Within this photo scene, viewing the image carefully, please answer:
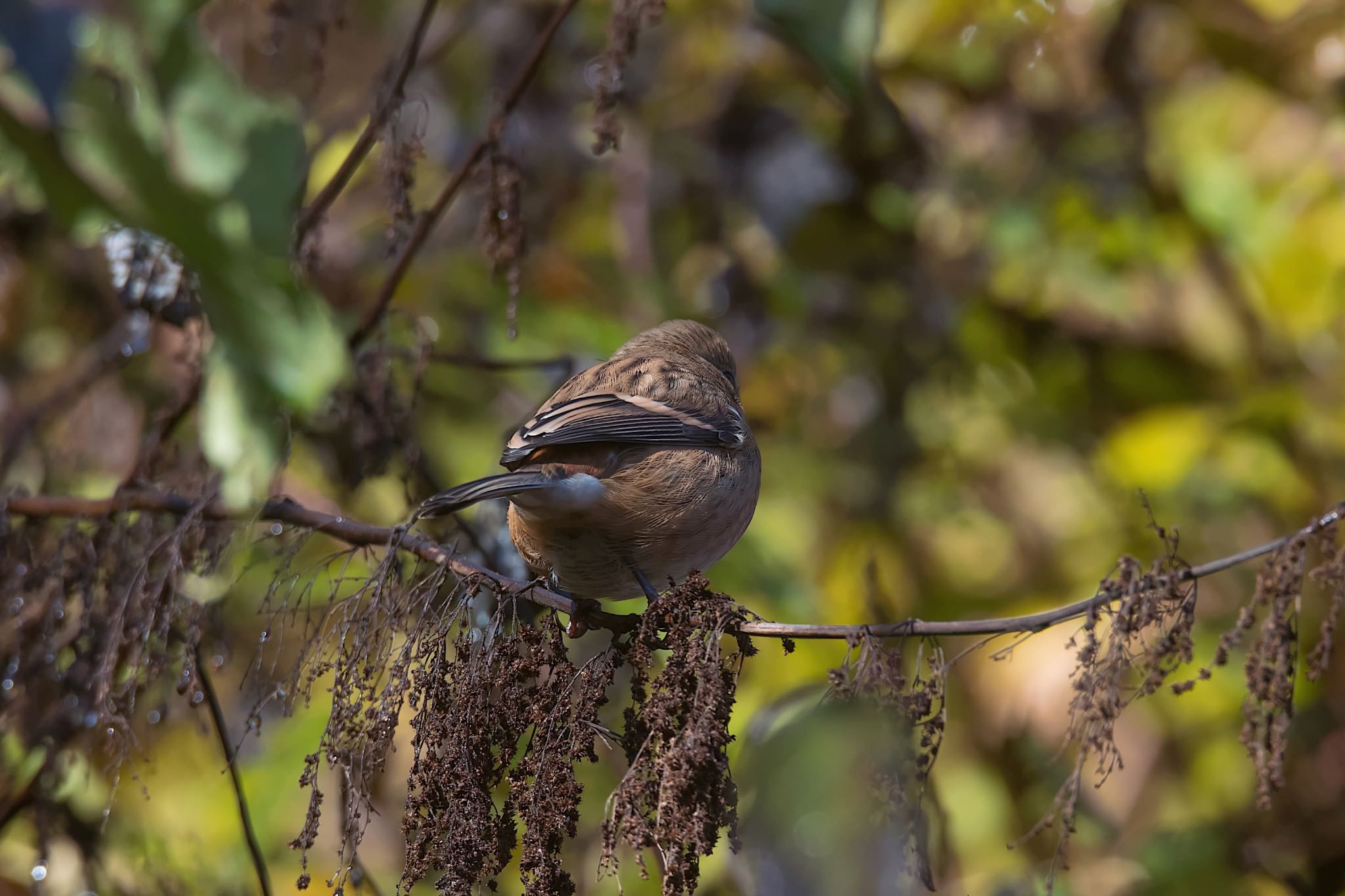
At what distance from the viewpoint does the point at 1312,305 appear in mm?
3867

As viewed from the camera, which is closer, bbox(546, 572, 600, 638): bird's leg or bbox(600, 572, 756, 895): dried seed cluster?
bbox(600, 572, 756, 895): dried seed cluster

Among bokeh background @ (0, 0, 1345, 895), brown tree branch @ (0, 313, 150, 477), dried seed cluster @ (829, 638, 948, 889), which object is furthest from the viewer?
brown tree branch @ (0, 313, 150, 477)

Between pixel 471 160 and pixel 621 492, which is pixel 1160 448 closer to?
pixel 621 492

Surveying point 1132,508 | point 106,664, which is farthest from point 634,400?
point 1132,508

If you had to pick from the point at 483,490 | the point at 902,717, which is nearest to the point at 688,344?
the point at 483,490

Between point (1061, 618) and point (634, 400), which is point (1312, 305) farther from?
point (1061, 618)

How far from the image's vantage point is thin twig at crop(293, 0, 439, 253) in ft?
8.91

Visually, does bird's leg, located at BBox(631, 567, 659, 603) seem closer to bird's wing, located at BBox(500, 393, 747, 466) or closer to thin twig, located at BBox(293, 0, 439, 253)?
bird's wing, located at BBox(500, 393, 747, 466)

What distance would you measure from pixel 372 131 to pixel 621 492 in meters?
1.03

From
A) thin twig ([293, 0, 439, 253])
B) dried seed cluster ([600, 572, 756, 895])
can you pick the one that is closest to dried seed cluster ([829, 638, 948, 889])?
dried seed cluster ([600, 572, 756, 895])

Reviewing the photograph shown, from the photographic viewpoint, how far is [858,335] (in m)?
5.04

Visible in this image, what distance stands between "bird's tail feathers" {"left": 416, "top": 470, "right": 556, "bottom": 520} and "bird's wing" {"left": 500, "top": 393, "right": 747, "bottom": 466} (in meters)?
0.12

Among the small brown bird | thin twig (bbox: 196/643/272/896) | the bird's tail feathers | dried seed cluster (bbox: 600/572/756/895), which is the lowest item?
dried seed cluster (bbox: 600/572/756/895)

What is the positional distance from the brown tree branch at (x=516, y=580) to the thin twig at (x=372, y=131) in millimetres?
680
